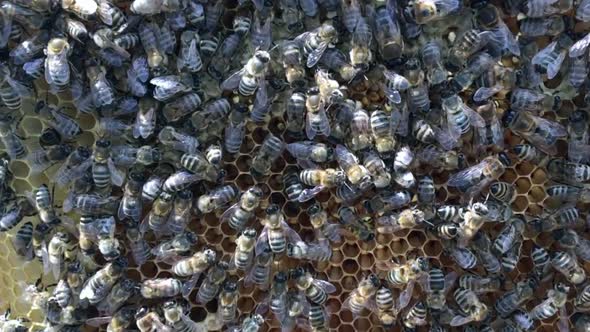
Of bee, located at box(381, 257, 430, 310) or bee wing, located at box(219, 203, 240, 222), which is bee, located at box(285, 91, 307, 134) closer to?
bee wing, located at box(219, 203, 240, 222)

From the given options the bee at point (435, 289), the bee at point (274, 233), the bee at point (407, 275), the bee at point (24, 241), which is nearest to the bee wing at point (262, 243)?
the bee at point (274, 233)

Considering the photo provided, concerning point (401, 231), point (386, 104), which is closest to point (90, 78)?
point (386, 104)

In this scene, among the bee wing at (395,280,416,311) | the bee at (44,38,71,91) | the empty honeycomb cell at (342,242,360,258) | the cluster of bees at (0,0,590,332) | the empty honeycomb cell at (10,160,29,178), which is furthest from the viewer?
the empty honeycomb cell at (342,242,360,258)

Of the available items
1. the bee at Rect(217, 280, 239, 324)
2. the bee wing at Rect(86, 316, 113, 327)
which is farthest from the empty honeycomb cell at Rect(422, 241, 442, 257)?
the bee wing at Rect(86, 316, 113, 327)

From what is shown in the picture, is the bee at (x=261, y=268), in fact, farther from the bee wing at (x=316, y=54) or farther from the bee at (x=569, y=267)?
the bee at (x=569, y=267)

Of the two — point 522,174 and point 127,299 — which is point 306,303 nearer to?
point 127,299

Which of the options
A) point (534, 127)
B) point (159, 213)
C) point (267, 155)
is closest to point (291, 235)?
point (267, 155)
